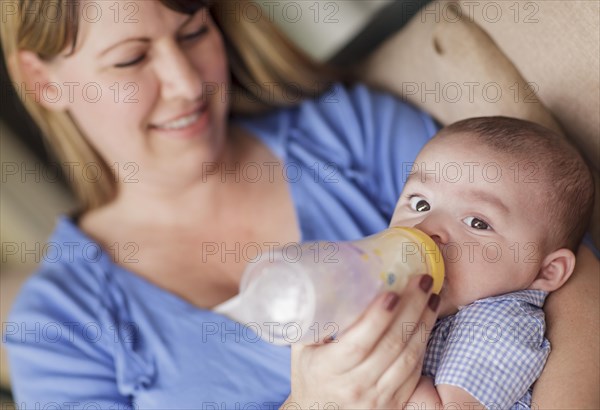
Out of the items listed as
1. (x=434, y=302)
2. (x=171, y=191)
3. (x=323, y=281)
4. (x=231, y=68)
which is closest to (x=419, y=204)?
(x=434, y=302)

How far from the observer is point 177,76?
1.49m

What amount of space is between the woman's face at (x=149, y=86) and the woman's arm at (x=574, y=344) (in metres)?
0.80

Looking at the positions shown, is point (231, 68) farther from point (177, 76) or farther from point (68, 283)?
point (68, 283)

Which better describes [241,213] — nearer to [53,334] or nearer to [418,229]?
[53,334]

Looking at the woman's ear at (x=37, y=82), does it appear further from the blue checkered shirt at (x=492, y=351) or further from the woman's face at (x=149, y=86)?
the blue checkered shirt at (x=492, y=351)

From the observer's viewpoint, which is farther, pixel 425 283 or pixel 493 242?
pixel 493 242

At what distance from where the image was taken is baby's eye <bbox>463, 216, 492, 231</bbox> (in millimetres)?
1154

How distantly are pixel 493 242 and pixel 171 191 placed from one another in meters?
0.84

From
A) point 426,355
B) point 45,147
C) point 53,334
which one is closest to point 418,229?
point 426,355

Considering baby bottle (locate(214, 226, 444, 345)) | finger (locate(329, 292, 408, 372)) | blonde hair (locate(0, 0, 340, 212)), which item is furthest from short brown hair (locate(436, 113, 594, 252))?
blonde hair (locate(0, 0, 340, 212))

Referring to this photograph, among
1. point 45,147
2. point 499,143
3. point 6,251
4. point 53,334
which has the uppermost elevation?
point 499,143

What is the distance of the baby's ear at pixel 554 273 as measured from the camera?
1.22m

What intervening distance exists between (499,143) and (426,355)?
360 mm

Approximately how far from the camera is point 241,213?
5.63 ft
